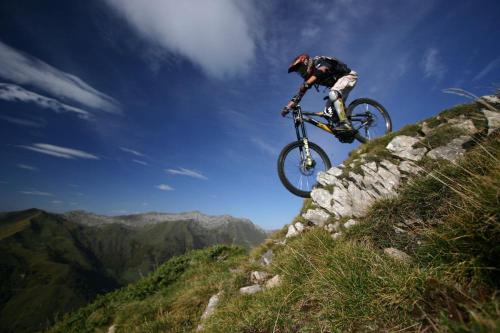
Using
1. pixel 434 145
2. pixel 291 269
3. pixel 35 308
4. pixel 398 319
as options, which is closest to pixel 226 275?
pixel 291 269

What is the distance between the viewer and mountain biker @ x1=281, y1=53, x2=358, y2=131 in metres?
9.39

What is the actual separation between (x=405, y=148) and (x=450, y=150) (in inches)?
48.7

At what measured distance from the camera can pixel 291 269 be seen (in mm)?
4742

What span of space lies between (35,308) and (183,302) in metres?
265

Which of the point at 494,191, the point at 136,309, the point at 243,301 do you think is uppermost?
the point at 494,191

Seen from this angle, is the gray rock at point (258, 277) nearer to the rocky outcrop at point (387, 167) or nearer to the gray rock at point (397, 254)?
the rocky outcrop at point (387, 167)

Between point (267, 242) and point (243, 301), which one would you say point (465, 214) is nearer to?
point (243, 301)

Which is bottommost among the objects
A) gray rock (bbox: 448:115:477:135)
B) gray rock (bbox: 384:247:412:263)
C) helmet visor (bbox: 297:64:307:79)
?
gray rock (bbox: 384:247:412:263)

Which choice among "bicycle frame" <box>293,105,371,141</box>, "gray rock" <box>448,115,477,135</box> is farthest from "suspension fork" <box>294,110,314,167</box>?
"gray rock" <box>448,115,477,135</box>

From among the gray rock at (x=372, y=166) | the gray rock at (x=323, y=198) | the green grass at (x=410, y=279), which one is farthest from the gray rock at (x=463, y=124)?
the gray rock at (x=323, y=198)

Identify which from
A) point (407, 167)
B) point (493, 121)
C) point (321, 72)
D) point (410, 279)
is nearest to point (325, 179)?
point (407, 167)

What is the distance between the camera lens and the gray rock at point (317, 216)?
7.54 metres

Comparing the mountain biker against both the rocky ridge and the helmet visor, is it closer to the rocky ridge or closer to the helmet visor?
the helmet visor

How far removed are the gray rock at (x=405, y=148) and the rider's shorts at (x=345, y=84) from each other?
2.76 m
